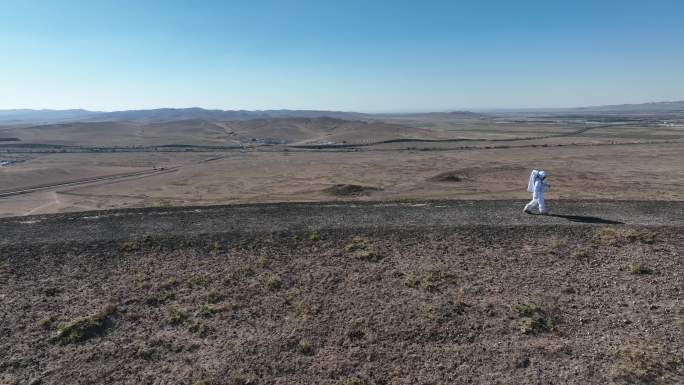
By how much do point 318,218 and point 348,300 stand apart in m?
4.77

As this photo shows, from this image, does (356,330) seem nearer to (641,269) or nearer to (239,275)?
(239,275)

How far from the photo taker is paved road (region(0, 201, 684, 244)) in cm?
1133

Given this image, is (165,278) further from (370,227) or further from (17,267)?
(370,227)

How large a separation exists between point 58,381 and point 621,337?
27.6 ft

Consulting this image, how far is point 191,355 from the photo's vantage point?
646 centimetres

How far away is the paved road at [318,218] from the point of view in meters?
11.3

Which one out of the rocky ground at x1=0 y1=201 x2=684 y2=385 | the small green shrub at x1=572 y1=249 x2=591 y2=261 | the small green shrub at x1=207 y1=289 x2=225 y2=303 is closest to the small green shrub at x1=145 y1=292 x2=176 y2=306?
the rocky ground at x1=0 y1=201 x2=684 y2=385

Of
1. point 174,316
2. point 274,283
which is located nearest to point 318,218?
point 274,283

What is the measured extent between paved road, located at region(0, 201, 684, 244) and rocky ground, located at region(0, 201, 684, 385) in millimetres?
113

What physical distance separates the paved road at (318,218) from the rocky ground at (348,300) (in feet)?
0.37

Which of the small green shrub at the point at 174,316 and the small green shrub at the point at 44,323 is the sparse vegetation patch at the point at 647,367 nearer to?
the small green shrub at the point at 174,316

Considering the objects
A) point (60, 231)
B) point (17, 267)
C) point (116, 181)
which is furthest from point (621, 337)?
point (116, 181)

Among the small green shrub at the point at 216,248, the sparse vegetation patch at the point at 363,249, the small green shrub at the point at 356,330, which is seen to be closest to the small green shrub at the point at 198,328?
the small green shrub at the point at 356,330

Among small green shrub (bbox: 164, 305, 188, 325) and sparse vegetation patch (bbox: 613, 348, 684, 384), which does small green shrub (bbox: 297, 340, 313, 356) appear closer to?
small green shrub (bbox: 164, 305, 188, 325)
